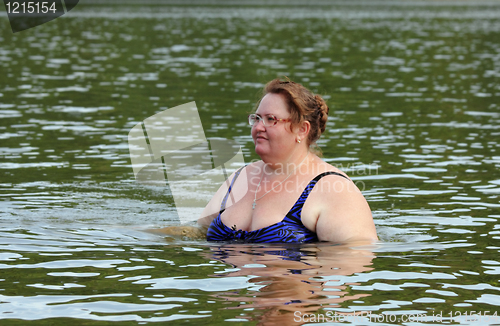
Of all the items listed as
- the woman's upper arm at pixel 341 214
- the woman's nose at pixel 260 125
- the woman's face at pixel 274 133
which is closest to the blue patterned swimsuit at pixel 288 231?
the woman's upper arm at pixel 341 214

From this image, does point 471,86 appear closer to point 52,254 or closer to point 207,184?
point 207,184

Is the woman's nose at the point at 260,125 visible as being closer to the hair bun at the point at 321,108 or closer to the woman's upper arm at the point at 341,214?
the hair bun at the point at 321,108

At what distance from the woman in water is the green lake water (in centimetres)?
19

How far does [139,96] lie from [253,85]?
14.1 feet

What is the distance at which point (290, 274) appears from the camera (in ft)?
22.5

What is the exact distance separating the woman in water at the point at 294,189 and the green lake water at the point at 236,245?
0.19m

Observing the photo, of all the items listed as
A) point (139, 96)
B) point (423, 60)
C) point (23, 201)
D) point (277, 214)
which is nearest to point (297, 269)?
point (277, 214)

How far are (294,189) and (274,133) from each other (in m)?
0.57

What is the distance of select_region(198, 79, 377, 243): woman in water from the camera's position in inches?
287

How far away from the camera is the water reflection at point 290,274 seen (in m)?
6.00

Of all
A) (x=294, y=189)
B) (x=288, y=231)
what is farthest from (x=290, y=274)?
(x=294, y=189)

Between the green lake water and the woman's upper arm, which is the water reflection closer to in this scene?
the green lake water

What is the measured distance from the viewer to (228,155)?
14812 millimetres

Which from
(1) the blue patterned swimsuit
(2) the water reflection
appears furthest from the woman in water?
(2) the water reflection
